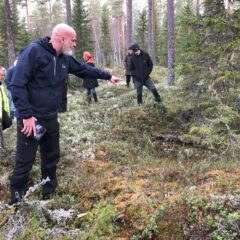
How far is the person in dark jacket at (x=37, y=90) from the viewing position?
4.88 m

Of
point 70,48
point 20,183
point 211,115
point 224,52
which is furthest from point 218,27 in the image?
point 20,183

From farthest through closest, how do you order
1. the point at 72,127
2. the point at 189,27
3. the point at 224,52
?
the point at 72,127, the point at 189,27, the point at 224,52

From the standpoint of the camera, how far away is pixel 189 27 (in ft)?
29.0

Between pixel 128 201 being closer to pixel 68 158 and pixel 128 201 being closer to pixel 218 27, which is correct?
pixel 68 158

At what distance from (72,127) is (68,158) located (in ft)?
10.00

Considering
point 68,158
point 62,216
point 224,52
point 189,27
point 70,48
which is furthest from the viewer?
point 189,27

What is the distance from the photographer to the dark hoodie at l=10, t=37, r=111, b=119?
15.9ft

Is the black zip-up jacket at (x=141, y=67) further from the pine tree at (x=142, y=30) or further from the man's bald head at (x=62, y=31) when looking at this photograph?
the pine tree at (x=142, y=30)

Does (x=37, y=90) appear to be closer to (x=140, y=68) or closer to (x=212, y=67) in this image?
(x=212, y=67)

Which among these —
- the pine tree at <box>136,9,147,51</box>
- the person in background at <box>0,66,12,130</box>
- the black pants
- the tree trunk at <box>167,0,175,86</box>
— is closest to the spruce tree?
the black pants

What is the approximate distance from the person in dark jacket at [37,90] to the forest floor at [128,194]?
64cm

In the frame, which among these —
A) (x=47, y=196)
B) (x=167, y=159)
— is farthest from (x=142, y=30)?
(x=47, y=196)

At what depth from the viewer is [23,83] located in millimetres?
4844

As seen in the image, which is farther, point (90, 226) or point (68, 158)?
point (68, 158)
